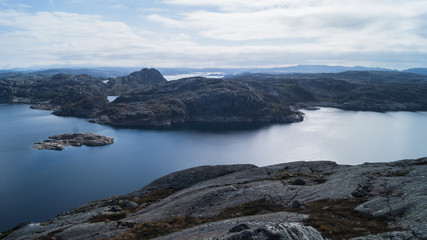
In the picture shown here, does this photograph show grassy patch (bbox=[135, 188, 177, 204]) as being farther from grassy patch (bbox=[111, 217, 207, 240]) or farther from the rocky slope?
grassy patch (bbox=[111, 217, 207, 240])

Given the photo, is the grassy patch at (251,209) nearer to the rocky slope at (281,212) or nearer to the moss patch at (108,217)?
the rocky slope at (281,212)

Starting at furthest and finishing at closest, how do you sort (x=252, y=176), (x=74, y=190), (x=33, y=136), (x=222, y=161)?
(x=33, y=136), (x=222, y=161), (x=74, y=190), (x=252, y=176)

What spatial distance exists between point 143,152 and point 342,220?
352 ft

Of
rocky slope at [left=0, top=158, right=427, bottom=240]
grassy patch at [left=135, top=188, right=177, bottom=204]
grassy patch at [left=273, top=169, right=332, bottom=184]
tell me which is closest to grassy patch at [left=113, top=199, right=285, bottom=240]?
rocky slope at [left=0, top=158, right=427, bottom=240]

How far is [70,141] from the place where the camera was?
438 feet

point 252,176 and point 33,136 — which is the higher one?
point 252,176

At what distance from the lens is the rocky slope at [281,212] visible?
2097 cm

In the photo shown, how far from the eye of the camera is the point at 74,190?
7950cm

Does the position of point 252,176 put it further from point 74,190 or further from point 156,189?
point 74,190

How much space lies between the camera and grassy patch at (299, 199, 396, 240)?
2153 centimetres

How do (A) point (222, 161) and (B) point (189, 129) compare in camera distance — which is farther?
(B) point (189, 129)

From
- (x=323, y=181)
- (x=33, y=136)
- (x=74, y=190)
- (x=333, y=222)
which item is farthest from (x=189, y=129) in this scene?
(x=333, y=222)

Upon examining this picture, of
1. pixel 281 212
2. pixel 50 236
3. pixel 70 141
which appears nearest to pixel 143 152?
pixel 70 141

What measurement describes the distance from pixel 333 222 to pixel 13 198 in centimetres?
8307
